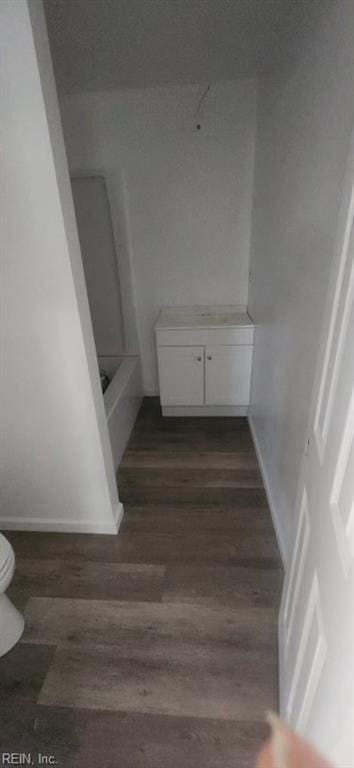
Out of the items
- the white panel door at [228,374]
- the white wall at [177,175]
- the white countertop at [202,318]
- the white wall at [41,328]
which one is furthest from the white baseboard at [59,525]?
the white wall at [177,175]

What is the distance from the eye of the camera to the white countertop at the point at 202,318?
2500mm

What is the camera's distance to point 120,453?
94.0 inches

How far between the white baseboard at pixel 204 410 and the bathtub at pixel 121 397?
0.28 metres

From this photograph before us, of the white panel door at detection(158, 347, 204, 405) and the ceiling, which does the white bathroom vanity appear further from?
the ceiling

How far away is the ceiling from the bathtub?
176cm

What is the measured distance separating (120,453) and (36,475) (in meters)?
0.71

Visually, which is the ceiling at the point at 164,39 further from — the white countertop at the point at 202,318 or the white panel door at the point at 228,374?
the white panel door at the point at 228,374

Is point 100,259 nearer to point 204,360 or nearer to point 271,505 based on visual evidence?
point 204,360

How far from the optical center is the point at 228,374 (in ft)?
8.56

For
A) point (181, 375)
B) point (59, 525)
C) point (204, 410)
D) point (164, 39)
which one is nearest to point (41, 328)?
point (59, 525)

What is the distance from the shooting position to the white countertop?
250 centimetres

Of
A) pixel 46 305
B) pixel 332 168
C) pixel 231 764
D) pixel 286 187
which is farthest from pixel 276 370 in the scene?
pixel 231 764

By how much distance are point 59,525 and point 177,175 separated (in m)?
2.26

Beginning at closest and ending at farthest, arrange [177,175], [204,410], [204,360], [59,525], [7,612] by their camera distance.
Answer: [7,612]
[59,525]
[177,175]
[204,360]
[204,410]
